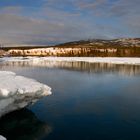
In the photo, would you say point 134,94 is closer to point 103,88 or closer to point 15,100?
point 103,88

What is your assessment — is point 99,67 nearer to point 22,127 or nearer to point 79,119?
point 79,119

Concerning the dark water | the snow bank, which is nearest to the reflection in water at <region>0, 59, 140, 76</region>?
the dark water

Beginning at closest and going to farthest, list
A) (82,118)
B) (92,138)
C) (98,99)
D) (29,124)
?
(92,138)
(29,124)
(82,118)
(98,99)

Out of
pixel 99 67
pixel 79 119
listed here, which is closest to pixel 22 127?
pixel 79 119

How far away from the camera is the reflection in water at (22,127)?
842 cm

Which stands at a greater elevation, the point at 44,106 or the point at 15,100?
the point at 15,100

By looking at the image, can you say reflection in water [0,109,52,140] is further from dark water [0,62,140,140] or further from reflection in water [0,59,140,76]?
reflection in water [0,59,140,76]

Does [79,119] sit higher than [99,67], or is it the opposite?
[79,119]

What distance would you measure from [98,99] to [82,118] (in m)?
3.37

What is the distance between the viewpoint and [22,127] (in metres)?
9.20

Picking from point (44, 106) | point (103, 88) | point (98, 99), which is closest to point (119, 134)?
Answer: point (44, 106)

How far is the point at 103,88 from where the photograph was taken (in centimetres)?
1708

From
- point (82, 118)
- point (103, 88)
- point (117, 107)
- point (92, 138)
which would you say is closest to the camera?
point (92, 138)

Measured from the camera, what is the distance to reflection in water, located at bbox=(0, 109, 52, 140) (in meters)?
8.42
